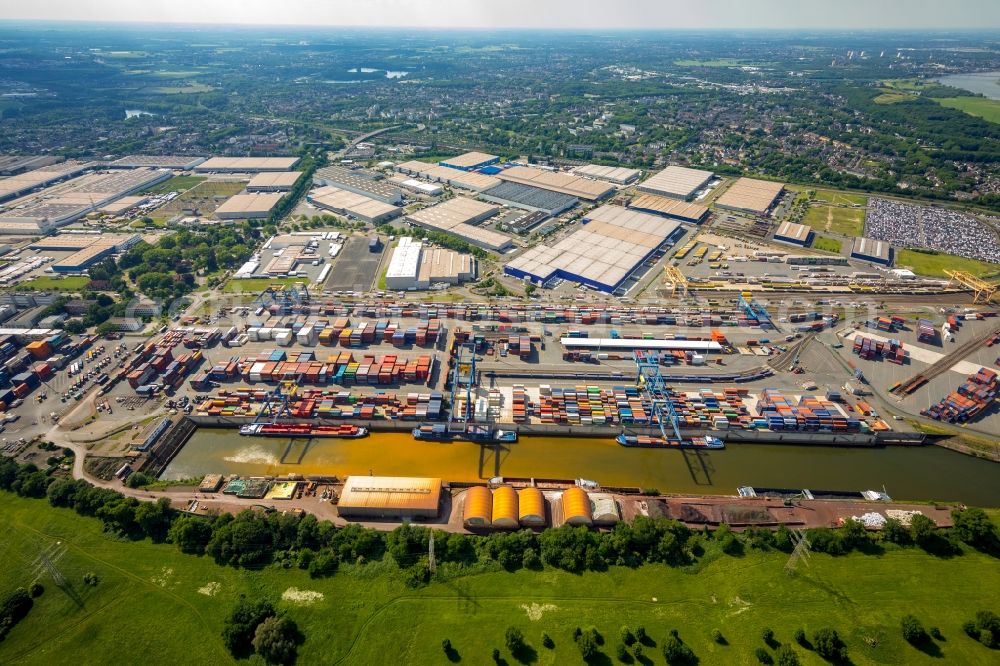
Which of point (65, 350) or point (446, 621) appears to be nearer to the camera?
point (446, 621)

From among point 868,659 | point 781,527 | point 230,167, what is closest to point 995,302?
point 781,527

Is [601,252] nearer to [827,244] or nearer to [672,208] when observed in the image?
[672,208]

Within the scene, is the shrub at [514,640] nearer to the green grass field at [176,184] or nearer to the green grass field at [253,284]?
the green grass field at [253,284]

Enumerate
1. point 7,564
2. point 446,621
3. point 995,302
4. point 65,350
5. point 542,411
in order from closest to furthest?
point 446,621
point 7,564
point 542,411
point 65,350
point 995,302

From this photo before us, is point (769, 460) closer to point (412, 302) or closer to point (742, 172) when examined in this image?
point (412, 302)

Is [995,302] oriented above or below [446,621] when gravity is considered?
above

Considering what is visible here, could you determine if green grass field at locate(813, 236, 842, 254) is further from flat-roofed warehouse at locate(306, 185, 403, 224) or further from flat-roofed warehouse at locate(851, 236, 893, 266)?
flat-roofed warehouse at locate(306, 185, 403, 224)
